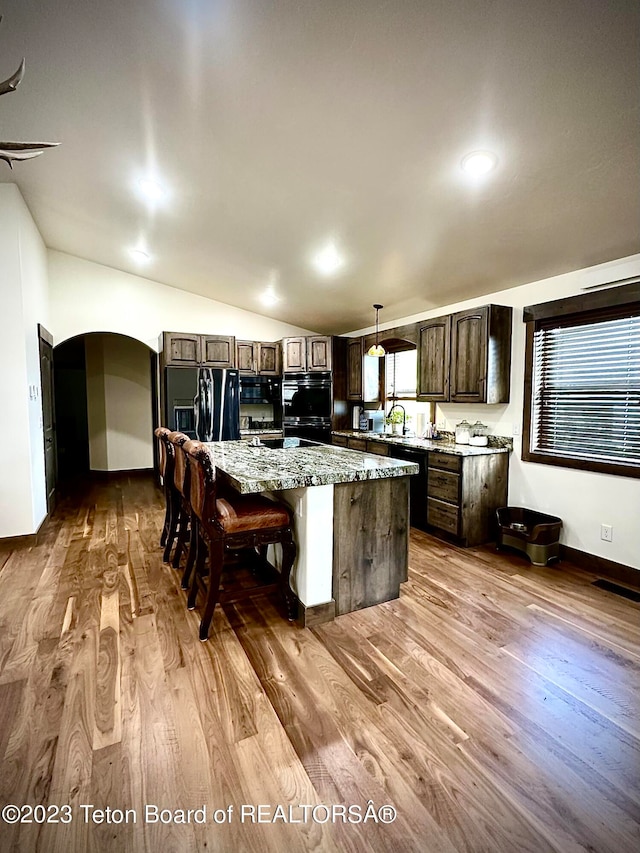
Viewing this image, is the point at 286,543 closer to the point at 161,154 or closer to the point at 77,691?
the point at 77,691

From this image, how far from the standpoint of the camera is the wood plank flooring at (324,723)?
131 centimetres

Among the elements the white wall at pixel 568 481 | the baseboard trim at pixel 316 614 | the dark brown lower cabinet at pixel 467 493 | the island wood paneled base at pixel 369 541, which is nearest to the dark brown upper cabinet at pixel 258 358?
the white wall at pixel 568 481

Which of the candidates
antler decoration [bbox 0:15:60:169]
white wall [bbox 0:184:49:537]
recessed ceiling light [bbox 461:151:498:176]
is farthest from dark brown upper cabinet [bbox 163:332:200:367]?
recessed ceiling light [bbox 461:151:498:176]

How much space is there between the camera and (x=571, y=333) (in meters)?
3.43

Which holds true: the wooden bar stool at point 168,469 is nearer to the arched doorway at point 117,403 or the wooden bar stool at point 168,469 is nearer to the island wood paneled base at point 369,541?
the island wood paneled base at point 369,541

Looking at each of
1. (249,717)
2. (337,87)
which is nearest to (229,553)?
(249,717)

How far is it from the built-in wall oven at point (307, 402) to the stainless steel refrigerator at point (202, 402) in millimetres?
729

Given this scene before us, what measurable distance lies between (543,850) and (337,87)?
3038mm

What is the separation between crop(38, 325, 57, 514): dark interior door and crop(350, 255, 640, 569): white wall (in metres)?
4.57

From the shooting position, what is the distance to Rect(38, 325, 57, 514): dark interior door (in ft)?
14.6

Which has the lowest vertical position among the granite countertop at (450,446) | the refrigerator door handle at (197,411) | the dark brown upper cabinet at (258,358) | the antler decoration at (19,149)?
the granite countertop at (450,446)

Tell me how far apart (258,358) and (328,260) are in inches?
96.8

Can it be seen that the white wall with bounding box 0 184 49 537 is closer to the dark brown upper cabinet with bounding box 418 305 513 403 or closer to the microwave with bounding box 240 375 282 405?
the microwave with bounding box 240 375 282 405

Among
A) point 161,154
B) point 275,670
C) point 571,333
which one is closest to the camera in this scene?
point 275,670
